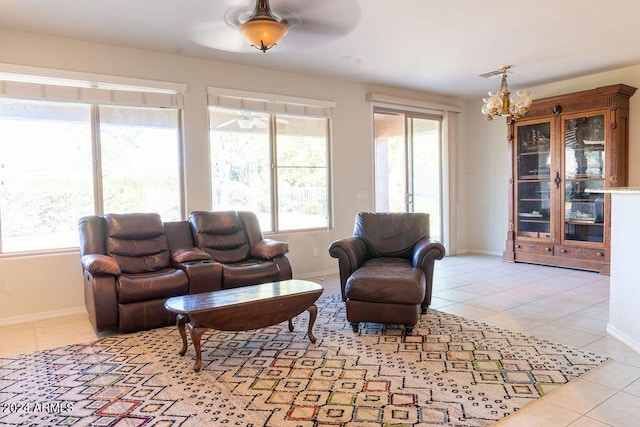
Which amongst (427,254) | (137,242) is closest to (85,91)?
(137,242)

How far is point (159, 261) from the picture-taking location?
412 cm

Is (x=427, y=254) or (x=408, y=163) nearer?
(x=427, y=254)

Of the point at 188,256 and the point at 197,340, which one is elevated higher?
the point at 188,256

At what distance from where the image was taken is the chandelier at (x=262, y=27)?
9.93ft

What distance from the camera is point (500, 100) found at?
4762 mm

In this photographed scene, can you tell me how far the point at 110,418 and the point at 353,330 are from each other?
186 cm

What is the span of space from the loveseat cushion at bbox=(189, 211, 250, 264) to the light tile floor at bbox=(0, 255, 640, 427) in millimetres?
1184

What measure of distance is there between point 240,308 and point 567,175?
5.21 meters

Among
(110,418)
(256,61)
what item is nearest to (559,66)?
(256,61)

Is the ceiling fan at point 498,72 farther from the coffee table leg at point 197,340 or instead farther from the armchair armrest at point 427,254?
the coffee table leg at point 197,340

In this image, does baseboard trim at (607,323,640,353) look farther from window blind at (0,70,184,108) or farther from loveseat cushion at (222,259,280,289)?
window blind at (0,70,184,108)

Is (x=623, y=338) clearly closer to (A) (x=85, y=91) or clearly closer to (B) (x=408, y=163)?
(B) (x=408, y=163)

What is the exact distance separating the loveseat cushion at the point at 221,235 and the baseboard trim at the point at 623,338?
332cm

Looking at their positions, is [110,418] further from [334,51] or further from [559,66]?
[559,66]
